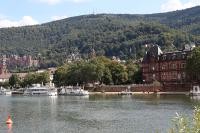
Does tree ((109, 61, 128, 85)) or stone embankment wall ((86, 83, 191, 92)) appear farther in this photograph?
A: tree ((109, 61, 128, 85))

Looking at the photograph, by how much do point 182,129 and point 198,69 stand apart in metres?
109

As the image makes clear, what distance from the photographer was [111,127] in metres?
52.4

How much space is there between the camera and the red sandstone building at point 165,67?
142750mm

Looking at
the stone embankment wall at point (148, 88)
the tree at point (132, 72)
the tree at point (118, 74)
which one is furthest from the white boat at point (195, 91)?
the tree at point (132, 72)

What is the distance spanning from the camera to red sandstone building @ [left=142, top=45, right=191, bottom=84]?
14275cm

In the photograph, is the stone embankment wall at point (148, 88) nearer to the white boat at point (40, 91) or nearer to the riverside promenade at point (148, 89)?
the riverside promenade at point (148, 89)

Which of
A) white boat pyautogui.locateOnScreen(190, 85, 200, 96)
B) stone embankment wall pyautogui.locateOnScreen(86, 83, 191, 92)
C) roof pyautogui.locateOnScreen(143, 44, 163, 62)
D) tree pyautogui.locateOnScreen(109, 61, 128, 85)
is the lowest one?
white boat pyautogui.locateOnScreen(190, 85, 200, 96)

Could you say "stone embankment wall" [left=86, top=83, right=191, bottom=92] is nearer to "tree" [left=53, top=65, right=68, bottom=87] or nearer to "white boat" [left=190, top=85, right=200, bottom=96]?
"white boat" [left=190, top=85, right=200, bottom=96]

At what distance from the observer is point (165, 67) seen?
148250 mm

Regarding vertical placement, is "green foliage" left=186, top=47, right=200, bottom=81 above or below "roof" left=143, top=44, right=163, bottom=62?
below

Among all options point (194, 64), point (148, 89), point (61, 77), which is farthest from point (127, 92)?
point (61, 77)

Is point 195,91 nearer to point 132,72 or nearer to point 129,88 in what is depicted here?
point 129,88

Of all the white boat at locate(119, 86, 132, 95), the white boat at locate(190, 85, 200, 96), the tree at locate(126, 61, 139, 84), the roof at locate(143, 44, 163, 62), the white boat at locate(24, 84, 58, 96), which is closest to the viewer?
the white boat at locate(190, 85, 200, 96)

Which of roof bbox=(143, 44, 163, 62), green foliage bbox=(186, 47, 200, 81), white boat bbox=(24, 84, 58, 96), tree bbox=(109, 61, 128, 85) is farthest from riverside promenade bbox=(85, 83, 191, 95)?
roof bbox=(143, 44, 163, 62)
